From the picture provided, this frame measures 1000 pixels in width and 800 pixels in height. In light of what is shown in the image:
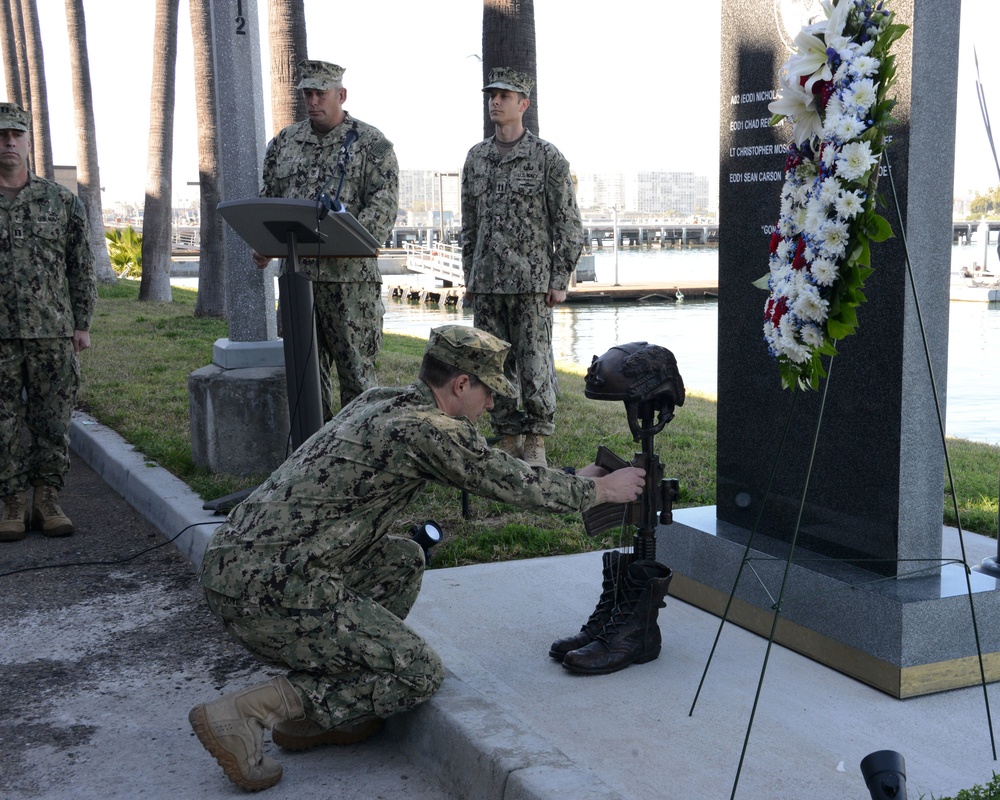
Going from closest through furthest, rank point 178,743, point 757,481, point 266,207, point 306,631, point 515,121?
point 306,631
point 178,743
point 757,481
point 266,207
point 515,121

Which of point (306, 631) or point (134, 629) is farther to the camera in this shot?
point (134, 629)

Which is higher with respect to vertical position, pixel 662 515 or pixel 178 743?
pixel 662 515

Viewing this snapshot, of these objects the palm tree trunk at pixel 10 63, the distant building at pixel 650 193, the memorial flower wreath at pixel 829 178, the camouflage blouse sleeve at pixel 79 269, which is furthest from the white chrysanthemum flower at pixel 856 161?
the distant building at pixel 650 193

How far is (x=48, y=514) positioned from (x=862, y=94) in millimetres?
5210

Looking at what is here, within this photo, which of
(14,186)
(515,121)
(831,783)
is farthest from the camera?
(515,121)

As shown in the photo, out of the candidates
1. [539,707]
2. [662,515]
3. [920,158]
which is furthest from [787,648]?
[920,158]

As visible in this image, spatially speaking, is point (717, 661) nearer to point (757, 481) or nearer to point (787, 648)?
point (787, 648)

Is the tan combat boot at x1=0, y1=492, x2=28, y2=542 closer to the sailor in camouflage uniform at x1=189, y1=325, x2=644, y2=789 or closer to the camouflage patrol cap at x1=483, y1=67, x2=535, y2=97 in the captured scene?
the sailor in camouflage uniform at x1=189, y1=325, x2=644, y2=789

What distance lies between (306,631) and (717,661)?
156 cm

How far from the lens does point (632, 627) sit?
407cm

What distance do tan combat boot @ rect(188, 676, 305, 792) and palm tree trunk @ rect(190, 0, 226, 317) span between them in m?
14.3

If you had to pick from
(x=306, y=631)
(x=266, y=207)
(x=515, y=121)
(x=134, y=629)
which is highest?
(x=515, y=121)

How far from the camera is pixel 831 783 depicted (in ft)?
10.4

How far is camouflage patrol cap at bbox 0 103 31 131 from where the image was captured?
6133 millimetres
